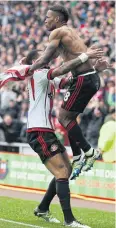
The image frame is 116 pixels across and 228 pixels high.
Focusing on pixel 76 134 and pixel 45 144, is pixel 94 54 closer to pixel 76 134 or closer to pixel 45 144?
pixel 76 134

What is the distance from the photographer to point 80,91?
9734 millimetres

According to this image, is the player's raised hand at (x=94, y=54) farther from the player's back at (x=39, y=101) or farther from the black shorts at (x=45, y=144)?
the black shorts at (x=45, y=144)

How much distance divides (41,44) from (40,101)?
1316 centimetres

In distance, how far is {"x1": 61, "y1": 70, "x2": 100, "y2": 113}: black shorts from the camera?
9.68 meters

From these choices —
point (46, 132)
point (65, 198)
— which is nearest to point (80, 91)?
point (46, 132)

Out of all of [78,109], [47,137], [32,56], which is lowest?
[47,137]

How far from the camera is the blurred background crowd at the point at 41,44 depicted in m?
17.4

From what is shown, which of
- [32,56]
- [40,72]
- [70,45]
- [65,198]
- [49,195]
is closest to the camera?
[70,45]

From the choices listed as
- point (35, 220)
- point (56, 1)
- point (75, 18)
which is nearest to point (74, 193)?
point (35, 220)

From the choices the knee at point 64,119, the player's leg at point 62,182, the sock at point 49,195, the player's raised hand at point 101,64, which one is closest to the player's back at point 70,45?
the player's raised hand at point 101,64

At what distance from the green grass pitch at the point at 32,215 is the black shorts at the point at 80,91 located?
171 centimetres

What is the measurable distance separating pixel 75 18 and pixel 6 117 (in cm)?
735

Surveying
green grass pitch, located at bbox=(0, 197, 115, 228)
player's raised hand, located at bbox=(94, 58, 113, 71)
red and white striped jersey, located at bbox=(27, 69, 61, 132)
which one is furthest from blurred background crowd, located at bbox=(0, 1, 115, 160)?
red and white striped jersey, located at bbox=(27, 69, 61, 132)

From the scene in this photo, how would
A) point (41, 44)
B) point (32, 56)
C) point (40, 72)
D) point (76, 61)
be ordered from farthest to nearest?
point (41, 44), point (32, 56), point (40, 72), point (76, 61)
